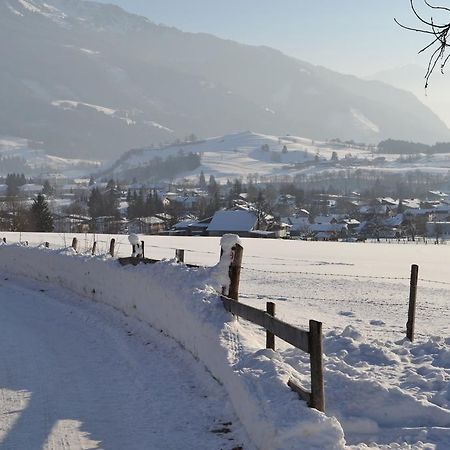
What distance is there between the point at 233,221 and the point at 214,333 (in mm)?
85578

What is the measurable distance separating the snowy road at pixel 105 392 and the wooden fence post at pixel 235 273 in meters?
1.12

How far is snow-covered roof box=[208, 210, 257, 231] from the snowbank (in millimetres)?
75013

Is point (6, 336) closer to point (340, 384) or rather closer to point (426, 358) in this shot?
point (340, 384)

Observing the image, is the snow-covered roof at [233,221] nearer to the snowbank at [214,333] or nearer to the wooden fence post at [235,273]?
the snowbank at [214,333]

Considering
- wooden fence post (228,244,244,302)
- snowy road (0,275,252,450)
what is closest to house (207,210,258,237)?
snowy road (0,275,252,450)

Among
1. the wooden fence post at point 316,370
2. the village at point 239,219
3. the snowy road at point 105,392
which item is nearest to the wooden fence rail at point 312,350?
the wooden fence post at point 316,370

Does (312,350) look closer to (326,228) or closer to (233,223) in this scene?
(233,223)

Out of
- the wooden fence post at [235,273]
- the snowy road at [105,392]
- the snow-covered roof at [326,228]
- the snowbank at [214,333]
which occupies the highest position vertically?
the wooden fence post at [235,273]

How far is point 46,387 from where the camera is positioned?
754cm

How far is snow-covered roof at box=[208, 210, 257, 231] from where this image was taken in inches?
3615

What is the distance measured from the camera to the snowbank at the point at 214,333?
518 cm

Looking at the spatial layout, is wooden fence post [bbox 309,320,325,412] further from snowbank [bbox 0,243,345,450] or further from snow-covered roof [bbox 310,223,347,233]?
snow-covered roof [bbox 310,223,347,233]

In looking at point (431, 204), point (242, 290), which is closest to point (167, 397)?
point (242, 290)

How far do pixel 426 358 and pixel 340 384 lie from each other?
231 cm
